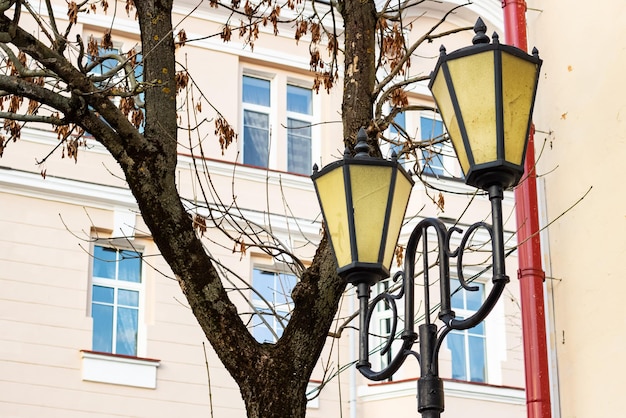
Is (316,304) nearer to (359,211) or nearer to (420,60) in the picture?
(359,211)

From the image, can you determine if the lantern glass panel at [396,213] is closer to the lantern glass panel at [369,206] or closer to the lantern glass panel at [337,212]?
the lantern glass panel at [369,206]

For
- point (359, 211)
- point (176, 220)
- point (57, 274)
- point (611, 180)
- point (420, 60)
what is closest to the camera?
point (359, 211)

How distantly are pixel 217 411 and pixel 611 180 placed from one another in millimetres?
10253

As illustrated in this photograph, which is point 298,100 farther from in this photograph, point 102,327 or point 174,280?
point 102,327

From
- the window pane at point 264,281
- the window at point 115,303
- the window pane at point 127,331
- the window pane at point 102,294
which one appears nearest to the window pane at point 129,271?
the window at point 115,303

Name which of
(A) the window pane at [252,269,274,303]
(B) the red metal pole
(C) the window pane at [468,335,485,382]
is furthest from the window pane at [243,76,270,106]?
(B) the red metal pole

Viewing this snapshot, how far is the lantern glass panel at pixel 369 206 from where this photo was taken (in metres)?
6.50

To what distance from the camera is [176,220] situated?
812 centimetres

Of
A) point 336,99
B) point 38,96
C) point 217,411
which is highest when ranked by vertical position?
point 336,99

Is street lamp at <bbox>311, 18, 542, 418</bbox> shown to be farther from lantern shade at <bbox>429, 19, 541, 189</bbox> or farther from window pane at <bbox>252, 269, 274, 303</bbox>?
window pane at <bbox>252, 269, 274, 303</bbox>

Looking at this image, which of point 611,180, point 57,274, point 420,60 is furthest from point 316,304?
point 420,60

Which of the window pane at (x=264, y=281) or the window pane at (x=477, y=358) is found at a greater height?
the window pane at (x=264, y=281)

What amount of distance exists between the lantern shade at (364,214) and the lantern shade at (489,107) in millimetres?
565

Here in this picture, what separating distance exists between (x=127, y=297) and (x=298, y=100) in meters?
4.19
